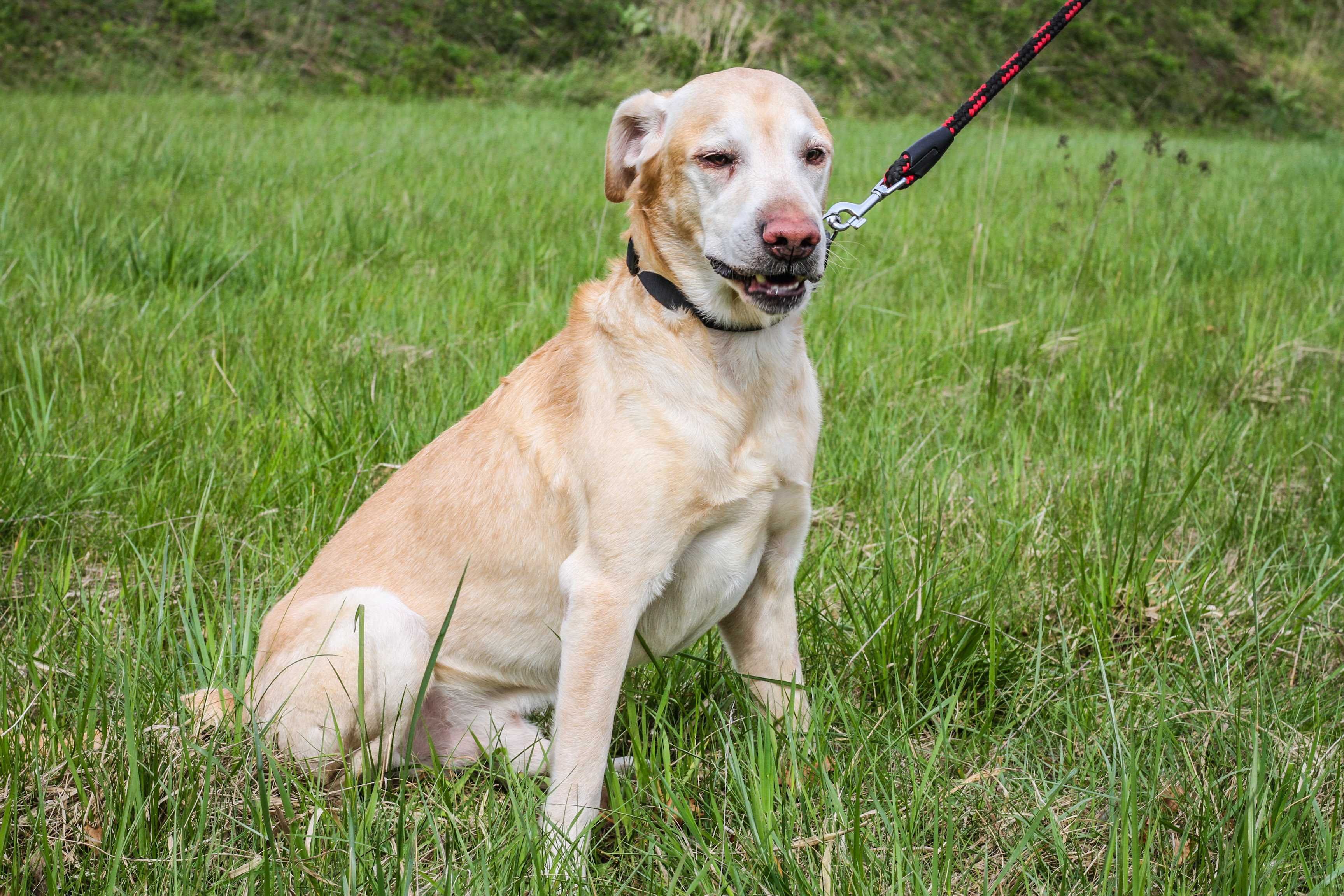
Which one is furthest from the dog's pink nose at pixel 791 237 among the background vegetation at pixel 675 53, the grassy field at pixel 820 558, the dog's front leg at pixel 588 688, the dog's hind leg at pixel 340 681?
the background vegetation at pixel 675 53

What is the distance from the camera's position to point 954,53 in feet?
61.4

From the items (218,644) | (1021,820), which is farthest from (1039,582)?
(218,644)

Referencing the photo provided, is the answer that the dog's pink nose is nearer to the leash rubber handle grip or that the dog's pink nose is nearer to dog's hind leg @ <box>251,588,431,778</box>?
the leash rubber handle grip

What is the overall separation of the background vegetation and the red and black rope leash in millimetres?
11682

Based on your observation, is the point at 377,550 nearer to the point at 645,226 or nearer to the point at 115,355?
the point at 645,226

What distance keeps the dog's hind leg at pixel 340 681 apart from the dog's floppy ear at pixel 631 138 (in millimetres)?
983

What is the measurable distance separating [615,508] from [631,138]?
0.89m

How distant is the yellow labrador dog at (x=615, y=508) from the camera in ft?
5.81

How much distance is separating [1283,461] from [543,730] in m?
2.42

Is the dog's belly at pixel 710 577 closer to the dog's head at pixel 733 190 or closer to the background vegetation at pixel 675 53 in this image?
the dog's head at pixel 733 190

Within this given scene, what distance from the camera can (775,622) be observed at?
2059 millimetres

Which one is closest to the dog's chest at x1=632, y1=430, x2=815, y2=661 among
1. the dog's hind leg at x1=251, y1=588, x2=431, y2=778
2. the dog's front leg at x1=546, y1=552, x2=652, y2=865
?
the dog's front leg at x1=546, y1=552, x2=652, y2=865

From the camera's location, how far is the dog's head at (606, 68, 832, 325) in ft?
5.87

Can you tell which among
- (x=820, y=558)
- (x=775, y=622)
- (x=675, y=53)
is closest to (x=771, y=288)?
(x=775, y=622)
